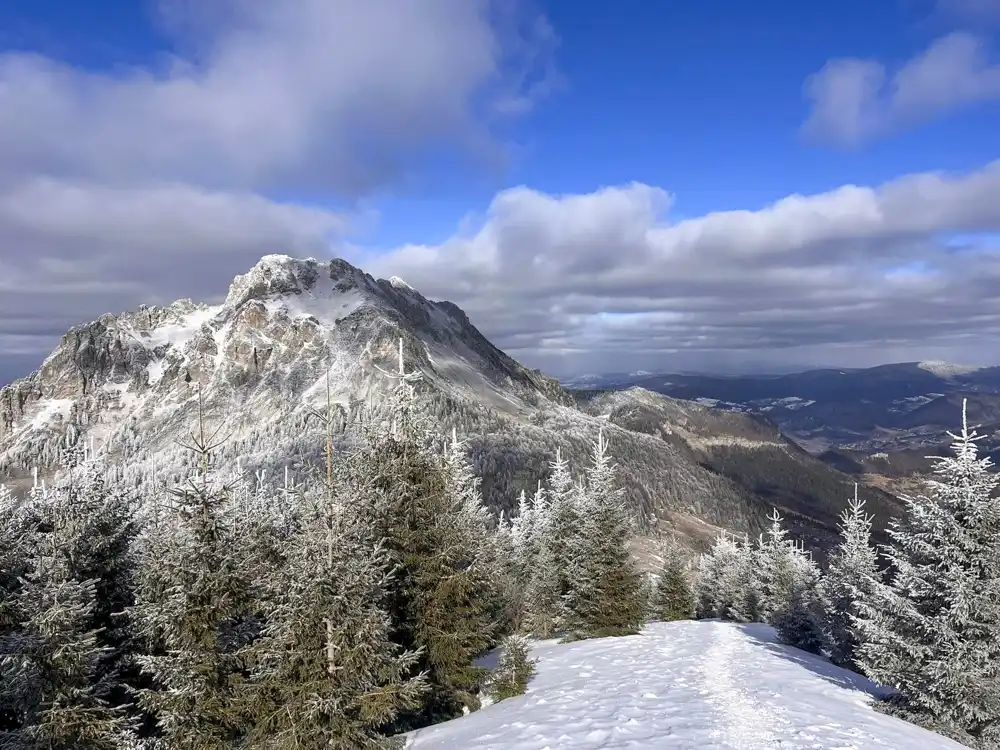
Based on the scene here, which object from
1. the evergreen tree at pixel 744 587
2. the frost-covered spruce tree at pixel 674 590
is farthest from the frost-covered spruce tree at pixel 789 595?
the frost-covered spruce tree at pixel 674 590

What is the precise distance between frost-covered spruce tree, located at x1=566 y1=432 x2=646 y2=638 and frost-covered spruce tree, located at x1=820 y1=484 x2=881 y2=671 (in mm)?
8250

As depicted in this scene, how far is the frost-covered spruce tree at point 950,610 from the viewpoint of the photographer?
1447 centimetres

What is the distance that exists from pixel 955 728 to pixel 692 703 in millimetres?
6129

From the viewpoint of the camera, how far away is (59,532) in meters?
15.1

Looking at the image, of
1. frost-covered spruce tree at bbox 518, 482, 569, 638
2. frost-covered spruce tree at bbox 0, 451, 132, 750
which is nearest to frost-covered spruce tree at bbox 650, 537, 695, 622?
frost-covered spruce tree at bbox 518, 482, 569, 638

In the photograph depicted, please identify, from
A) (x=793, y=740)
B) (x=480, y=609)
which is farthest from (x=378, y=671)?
(x=793, y=740)

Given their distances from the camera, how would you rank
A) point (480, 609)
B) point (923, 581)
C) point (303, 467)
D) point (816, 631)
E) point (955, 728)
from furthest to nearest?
point (303, 467), point (816, 631), point (480, 609), point (923, 581), point (955, 728)

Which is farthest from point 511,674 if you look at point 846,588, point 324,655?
point 846,588

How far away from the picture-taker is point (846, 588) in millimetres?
25609

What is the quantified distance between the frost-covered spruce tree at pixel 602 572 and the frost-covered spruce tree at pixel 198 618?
54.4 feet

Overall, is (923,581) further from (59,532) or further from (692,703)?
(59,532)

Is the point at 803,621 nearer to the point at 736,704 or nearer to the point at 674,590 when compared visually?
the point at 674,590

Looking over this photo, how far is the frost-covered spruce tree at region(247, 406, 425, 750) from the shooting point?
11.9 metres

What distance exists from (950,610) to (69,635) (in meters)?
20.1
